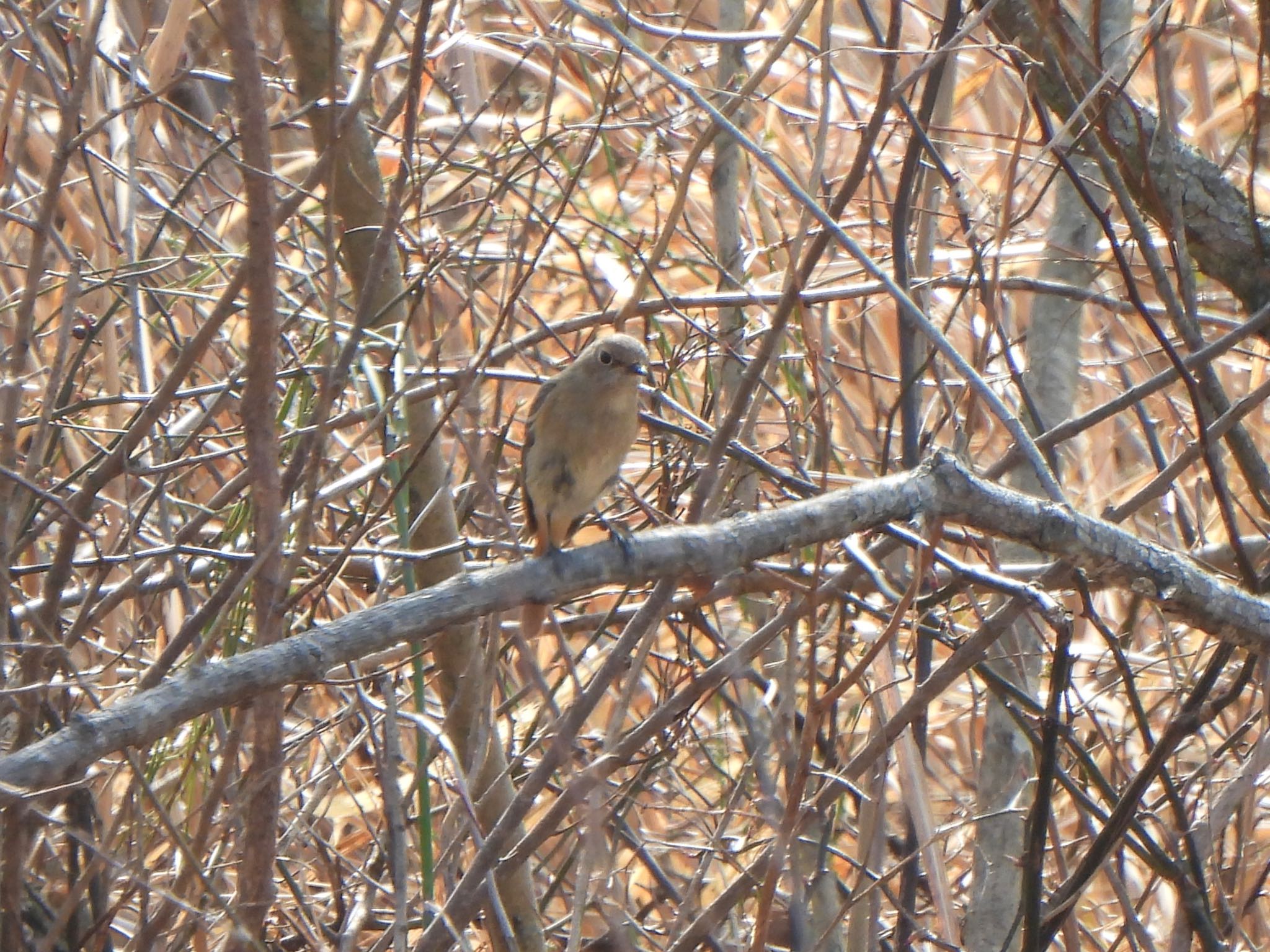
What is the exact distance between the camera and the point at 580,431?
11.0 feet

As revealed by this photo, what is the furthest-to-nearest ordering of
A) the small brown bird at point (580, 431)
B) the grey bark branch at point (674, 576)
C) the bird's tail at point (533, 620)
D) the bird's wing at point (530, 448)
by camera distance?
the bird's wing at point (530, 448) < the small brown bird at point (580, 431) < the bird's tail at point (533, 620) < the grey bark branch at point (674, 576)

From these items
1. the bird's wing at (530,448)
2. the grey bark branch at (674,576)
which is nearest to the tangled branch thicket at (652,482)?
the grey bark branch at (674,576)

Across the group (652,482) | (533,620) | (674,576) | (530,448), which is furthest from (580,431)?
(674,576)

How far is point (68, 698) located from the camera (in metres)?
2.99

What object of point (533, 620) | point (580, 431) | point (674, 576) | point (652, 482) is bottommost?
point (674, 576)

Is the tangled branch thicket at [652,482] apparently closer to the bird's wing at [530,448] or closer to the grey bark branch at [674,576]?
the grey bark branch at [674,576]

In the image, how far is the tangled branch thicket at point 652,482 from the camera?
7.21 feet

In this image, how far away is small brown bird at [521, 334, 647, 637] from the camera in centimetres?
327

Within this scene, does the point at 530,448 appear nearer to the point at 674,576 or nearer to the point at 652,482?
the point at 652,482

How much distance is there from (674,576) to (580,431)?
146 centimetres

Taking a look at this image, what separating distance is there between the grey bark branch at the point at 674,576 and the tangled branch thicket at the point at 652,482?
22mm

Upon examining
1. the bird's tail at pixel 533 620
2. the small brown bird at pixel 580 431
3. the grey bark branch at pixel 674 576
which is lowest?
the grey bark branch at pixel 674 576

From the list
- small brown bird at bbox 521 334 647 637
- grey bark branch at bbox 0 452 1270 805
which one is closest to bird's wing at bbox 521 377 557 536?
small brown bird at bbox 521 334 647 637

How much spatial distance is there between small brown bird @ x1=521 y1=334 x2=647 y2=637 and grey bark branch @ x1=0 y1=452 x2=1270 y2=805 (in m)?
0.98
